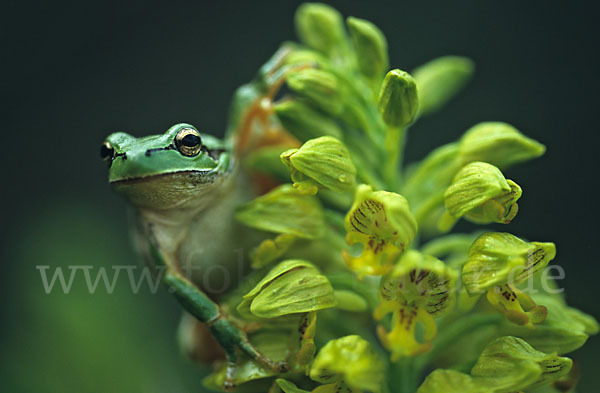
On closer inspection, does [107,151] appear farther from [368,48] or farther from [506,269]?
[506,269]

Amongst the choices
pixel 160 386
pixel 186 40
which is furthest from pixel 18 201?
pixel 160 386

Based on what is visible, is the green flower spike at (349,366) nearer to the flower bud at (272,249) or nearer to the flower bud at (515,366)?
the flower bud at (515,366)

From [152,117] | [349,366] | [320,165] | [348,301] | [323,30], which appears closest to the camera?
[349,366]

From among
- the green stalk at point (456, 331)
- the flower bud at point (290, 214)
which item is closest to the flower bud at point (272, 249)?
the flower bud at point (290, 214)

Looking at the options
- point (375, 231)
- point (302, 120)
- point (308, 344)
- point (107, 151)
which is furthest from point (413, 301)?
point (107, 151)

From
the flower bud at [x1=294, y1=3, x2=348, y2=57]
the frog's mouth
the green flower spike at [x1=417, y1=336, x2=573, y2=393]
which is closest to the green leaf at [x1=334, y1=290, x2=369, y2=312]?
the green flower spike at [x1=417, y1=336, x2=573, y2=393]

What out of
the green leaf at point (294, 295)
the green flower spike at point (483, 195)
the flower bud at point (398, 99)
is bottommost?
the green leaf at point (294, 295)
